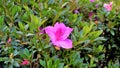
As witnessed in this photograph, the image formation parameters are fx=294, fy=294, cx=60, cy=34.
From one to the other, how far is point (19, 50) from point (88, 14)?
1.27 m

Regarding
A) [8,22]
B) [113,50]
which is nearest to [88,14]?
[113,50]

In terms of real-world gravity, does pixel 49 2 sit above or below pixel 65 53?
above

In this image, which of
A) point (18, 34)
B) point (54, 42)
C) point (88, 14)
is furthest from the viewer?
point (88, 14)

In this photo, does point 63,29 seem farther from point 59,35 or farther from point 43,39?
point 43,39

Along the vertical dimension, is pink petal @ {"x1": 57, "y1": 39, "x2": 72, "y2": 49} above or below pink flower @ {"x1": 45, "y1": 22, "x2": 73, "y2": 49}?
below

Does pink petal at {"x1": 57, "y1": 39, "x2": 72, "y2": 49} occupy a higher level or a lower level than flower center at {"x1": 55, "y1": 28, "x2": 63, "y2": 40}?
lower

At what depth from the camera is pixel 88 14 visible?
9.05 ft

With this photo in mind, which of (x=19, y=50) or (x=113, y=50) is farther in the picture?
(x=113, y=50)

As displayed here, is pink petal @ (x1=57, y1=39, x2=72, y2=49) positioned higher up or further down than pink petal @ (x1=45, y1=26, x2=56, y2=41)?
further down

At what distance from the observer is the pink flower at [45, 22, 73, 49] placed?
1517 millimetres

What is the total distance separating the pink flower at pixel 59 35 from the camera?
59.7 inches

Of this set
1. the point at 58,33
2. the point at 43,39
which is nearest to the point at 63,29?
the point at 58,33

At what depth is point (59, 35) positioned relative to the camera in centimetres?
154

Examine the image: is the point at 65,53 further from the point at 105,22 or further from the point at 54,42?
the point at 105,22
